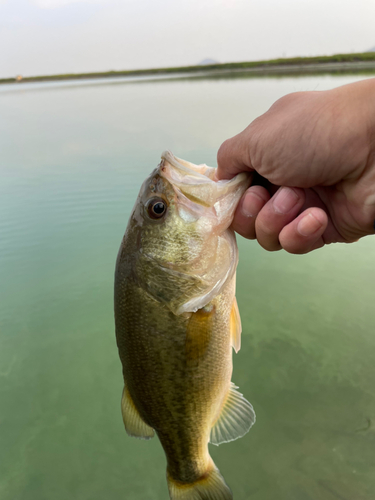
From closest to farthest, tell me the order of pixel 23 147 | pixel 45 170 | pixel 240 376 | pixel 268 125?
pixel 268 125 < pixel 240 376 < pixel 45 170 < pixel 23 147

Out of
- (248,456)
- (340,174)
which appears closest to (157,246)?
(340,174)

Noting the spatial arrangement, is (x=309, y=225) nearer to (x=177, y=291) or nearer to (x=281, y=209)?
(x=281, y=209)

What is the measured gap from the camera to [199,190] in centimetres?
171

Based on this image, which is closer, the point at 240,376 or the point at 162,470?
the point at 162,470

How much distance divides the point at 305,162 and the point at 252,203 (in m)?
0.33

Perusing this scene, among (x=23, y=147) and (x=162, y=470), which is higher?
(x=23, y=147)

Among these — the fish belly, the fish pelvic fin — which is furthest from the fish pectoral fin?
the fish pelvic fin

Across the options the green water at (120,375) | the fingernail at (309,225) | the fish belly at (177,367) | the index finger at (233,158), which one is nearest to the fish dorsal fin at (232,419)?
the fish belly at (177,367)

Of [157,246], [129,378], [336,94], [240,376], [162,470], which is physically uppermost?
[336,94]

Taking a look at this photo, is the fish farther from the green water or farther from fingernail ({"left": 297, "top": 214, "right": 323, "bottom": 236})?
the green water

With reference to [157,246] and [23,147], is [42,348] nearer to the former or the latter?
[157,246]

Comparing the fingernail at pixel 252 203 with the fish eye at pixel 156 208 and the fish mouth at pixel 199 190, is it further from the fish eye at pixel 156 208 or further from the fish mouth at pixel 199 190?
the fish eye at pixel 156 208

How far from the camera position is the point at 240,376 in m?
3.93

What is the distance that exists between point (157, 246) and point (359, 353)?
10.7 ft
